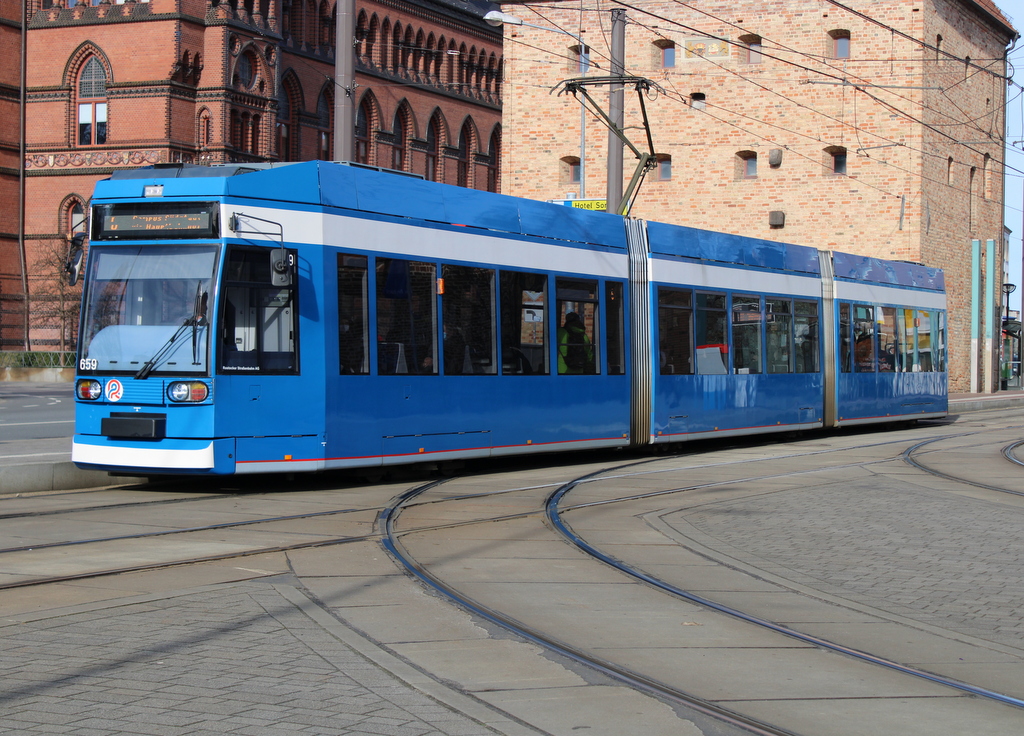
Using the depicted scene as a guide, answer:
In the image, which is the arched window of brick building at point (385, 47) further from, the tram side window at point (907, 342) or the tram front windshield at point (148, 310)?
the tram front windshield at point (148, 310)

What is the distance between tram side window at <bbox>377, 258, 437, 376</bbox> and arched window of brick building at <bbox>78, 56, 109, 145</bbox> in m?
46.2

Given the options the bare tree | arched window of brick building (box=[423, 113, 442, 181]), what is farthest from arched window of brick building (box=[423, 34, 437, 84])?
the bare tree

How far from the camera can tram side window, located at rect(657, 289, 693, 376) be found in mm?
17828

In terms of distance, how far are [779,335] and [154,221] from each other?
1170 centimetres

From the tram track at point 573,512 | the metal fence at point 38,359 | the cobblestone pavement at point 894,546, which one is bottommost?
the cobblestone pavement at point 894,546

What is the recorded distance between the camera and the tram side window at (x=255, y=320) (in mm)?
11852

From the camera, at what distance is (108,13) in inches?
→ 2190

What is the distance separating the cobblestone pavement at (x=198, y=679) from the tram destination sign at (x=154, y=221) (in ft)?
18.8

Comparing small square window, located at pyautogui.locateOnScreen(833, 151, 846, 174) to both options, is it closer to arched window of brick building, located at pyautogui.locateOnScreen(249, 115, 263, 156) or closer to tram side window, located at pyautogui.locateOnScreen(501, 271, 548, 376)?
arched window of brick building, located at pyautogui.locateOnScreen(249, 115, 263, 156)

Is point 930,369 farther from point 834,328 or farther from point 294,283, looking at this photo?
point 294,283

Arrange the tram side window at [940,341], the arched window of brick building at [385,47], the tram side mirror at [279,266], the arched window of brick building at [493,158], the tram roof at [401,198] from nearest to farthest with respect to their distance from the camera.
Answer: the tram side mirror at [279,266]
the tram roof at [401,198]
the tram side window at [940,341]
the arched window of brick building at [385,47]
the arched window of brick building at [493,158]

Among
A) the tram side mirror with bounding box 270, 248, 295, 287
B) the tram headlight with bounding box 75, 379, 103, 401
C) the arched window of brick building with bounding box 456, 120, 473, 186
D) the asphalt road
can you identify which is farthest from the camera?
the arched window of brick building with bounding box 456, 120, 473, 186

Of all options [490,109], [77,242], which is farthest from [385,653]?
[490,109]

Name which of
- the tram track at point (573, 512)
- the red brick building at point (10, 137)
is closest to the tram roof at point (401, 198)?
the tram track at point (573, 512)
